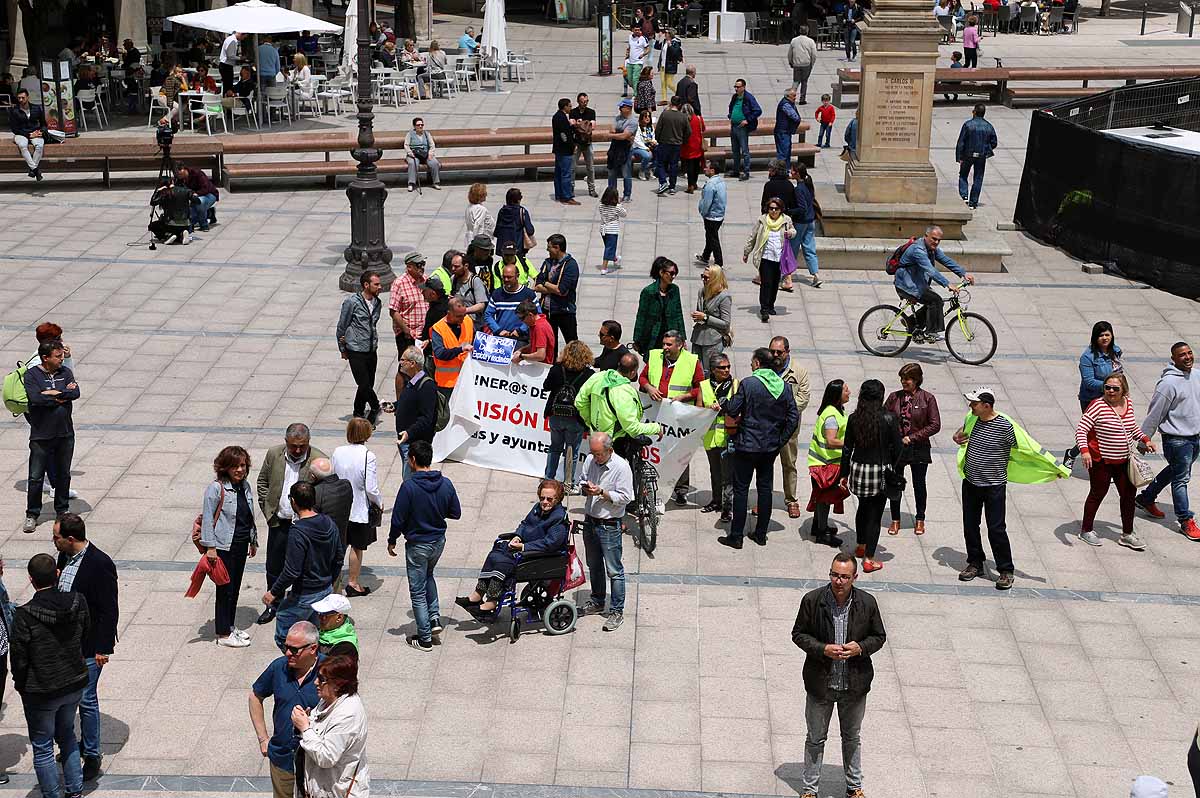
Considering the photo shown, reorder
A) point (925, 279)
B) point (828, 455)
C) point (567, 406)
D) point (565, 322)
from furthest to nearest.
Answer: point (925, 279) → point (565, 322) → point (567, 406) → point (828, 455)

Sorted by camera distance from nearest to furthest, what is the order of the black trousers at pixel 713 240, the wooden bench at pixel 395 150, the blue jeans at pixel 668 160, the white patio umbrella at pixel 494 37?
the black trousers at pixel 713 240
the blue jeans at pixel 668 160
the wooden bench at pixel 395 150
the white patio umbrella at pixel 494 37

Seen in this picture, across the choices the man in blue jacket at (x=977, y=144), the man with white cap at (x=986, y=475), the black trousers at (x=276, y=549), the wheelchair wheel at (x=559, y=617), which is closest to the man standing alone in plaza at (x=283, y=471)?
the black trousers at (x=276, y=549)

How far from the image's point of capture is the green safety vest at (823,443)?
11.9m

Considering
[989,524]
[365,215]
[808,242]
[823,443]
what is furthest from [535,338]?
[808,242]

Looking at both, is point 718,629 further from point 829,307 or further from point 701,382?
point 829,307

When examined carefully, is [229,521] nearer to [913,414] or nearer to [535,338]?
[535,338]

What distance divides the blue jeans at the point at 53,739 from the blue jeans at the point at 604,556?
371cm

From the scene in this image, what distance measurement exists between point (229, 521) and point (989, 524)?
220 inches

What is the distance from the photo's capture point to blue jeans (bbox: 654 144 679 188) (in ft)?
79.7

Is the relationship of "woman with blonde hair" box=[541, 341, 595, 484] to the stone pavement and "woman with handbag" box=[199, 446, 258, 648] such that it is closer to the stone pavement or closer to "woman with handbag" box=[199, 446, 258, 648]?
the stone pavement

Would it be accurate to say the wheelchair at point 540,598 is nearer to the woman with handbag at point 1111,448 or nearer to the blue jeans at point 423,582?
the blue jeans at point 423,582

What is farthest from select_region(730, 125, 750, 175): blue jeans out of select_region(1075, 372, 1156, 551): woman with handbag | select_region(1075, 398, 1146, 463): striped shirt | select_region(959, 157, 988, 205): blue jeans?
select_region(1075, 398, 1146, 463): striped shirt

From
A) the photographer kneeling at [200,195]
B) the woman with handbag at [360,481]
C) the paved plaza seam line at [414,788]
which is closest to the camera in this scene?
the paved plaza seam line at [414,788]

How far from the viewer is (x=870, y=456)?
1138cm
